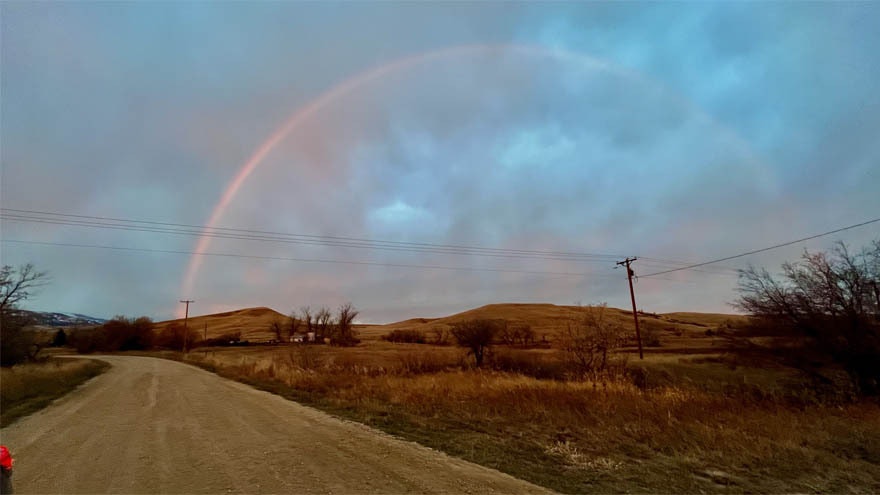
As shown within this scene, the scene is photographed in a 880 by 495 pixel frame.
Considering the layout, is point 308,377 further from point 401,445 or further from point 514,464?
point 514,464

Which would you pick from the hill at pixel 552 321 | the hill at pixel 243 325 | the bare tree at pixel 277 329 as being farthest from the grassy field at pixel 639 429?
the hill at pixel 243 325

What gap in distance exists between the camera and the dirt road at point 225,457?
599cm

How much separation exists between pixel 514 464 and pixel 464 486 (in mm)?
1439

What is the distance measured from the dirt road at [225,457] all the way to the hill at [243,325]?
101 m

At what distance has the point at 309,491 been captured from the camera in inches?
224

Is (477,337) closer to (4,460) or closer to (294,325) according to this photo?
(4,460)

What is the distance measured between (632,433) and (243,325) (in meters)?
154

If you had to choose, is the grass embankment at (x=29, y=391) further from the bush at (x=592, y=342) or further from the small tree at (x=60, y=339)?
the small tree at (x=60, y=339)

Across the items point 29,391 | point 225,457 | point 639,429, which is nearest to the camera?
point 225,457

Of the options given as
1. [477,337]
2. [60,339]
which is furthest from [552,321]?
[60,339]

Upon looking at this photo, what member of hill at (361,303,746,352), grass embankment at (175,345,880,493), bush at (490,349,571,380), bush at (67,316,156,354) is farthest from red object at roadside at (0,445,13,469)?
bush at (67,316,156,354)

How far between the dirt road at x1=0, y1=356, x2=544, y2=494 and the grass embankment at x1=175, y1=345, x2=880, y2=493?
985 millimetres

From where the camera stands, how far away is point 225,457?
7441 millimetres

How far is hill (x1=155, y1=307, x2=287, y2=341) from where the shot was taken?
4609 inches
